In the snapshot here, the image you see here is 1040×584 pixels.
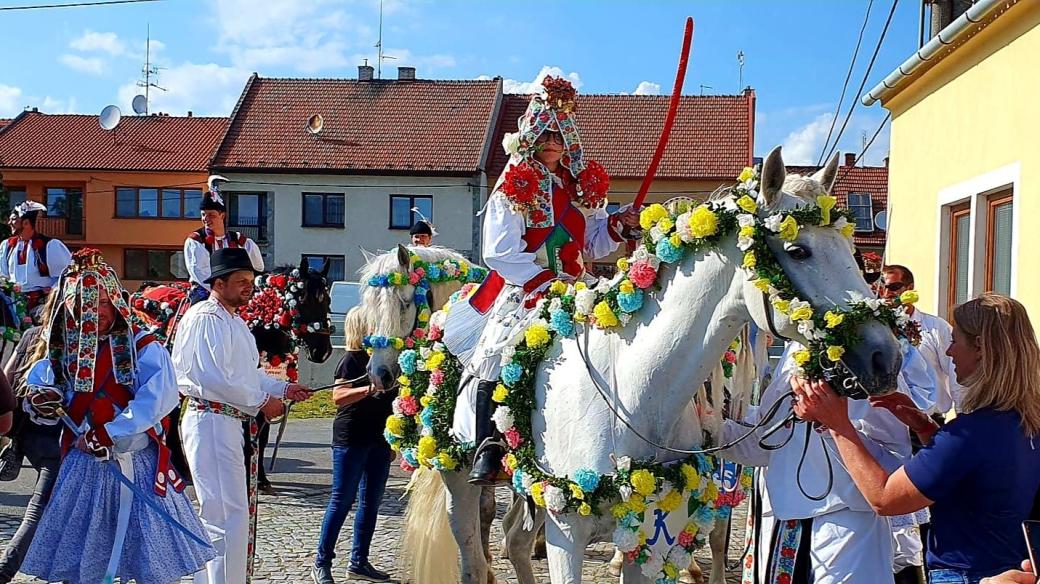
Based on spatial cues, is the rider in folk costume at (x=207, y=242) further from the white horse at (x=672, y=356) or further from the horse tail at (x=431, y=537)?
the white horse at (x=672, y=356)

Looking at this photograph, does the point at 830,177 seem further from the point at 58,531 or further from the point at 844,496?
the point at 58,531

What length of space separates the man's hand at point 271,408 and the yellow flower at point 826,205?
3.34m

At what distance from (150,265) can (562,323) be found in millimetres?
39472

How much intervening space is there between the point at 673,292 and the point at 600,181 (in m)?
1.58

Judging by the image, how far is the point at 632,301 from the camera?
3678mm

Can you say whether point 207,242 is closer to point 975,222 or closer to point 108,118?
point 975,222

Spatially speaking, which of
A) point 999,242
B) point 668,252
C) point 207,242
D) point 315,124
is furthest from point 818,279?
point 315,124

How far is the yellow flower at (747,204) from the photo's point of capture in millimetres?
3223

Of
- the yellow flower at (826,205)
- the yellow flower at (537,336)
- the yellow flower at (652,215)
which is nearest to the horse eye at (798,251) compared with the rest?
the yellow flower at (826,205)

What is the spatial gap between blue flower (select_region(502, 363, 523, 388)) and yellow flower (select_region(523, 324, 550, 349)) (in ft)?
0.39

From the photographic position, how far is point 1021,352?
9.53ft

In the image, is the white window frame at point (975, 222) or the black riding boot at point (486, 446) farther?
the white window frame at point (975, 222)

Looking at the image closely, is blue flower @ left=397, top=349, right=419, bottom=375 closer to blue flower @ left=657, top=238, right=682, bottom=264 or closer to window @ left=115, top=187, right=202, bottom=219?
blue flower @ left=657, top=238, right=682, bottom=264

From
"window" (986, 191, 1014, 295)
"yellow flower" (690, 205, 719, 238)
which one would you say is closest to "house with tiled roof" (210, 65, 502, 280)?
"window" (986, 191, 1014, 295)
